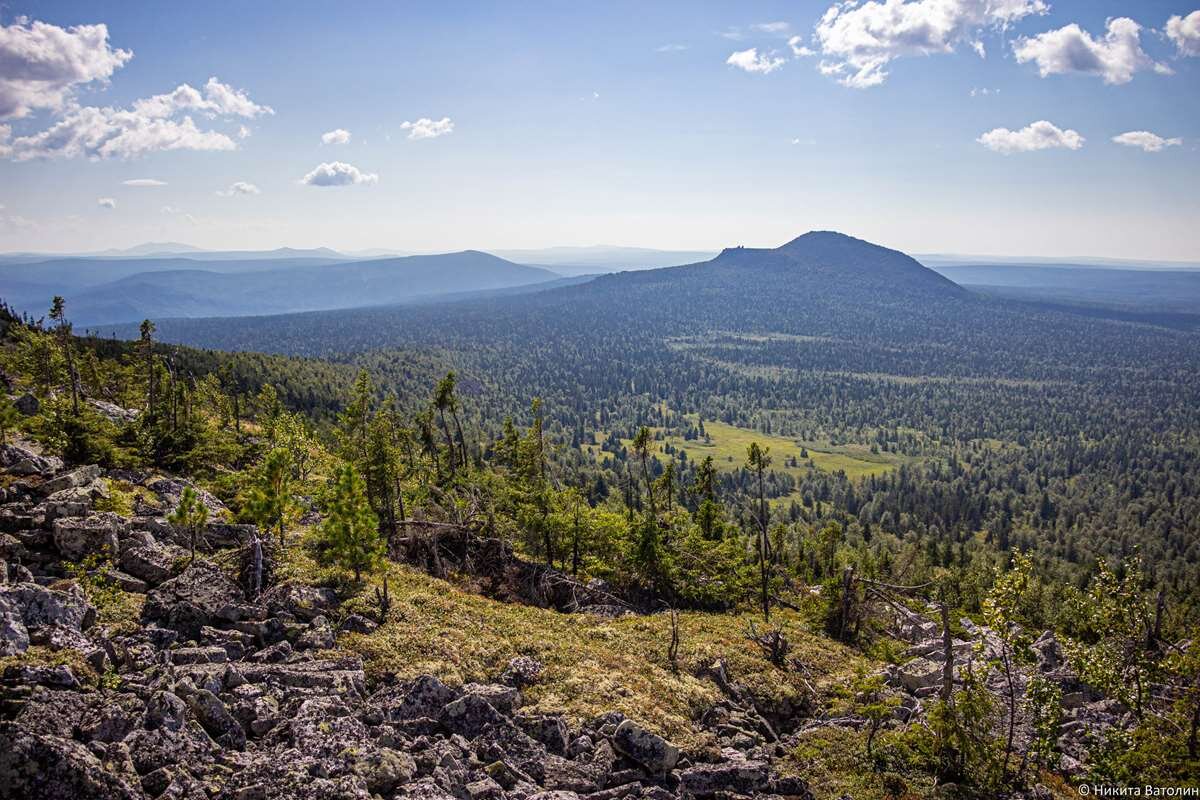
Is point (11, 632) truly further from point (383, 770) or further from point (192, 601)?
point (383, 770)

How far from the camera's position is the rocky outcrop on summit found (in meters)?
15.1

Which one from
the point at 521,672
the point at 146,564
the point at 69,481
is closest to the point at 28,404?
the point at 69,481

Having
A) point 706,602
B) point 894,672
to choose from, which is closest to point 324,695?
point 894,672

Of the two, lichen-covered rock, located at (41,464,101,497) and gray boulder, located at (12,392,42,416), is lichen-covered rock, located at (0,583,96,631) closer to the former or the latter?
lichen-covered rock, located at (41,464,101,497)

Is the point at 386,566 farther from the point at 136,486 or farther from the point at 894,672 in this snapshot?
the point at 894,672

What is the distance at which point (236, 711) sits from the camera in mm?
18109

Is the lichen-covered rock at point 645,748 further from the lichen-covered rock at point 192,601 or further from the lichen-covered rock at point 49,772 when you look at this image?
the lichen-covered rock at point 192,601

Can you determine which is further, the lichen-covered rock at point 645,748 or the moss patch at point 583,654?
the moss patch at point 583,654

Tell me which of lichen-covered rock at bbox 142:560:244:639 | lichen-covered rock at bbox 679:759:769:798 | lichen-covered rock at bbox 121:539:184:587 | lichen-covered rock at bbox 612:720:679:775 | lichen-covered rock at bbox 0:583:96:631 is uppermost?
lichen-covered rock at bbox 0:583:96:631

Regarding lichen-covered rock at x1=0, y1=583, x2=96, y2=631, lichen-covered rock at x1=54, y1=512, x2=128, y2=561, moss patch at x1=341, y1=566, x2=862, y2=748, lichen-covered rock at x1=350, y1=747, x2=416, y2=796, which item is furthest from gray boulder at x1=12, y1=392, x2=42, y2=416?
lichen-covered rock at x1=350, y1=747, x2=416, y2=796

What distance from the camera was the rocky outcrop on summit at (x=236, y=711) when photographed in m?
15.1

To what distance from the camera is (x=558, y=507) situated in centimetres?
4984

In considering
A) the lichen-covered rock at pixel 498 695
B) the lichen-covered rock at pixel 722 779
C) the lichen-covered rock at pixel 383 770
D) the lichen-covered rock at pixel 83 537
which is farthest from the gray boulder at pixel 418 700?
the lichen-covered rock at pixel 83 537

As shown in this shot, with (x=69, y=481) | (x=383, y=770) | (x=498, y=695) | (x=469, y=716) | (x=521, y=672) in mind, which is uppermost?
(x=69, y=481)
